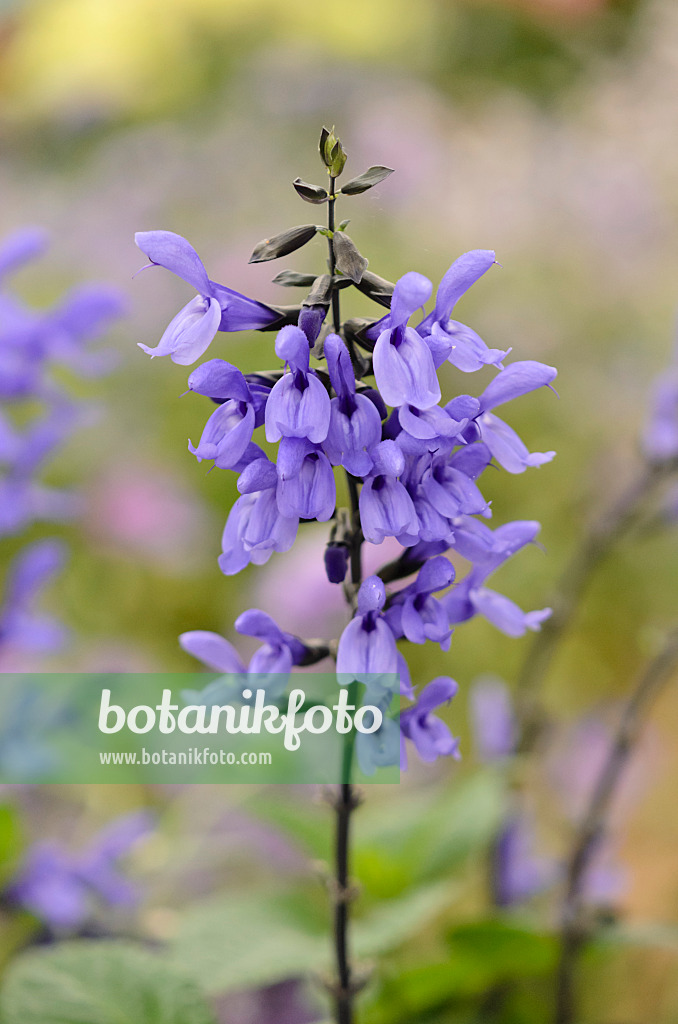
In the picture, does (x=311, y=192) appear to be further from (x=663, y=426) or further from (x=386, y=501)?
(x=663, y=426)

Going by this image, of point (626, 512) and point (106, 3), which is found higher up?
point (106, 3)

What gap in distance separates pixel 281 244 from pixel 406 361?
0.09 metres

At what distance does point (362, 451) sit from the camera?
42cm

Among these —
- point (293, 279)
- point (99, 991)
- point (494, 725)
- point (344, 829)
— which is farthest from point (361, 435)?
point (494, 725)

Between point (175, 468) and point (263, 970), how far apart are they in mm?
1168

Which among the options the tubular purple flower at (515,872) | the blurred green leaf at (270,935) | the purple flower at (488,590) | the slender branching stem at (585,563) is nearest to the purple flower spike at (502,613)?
the purple flower at (488,590)

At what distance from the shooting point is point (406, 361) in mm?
410

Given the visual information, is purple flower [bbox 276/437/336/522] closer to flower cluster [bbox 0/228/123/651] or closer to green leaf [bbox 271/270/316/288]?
green leaf [bbox 271/270/316/288]

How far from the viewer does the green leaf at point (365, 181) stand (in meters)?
0.42

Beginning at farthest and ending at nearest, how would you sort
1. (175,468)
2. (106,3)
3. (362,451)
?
(106,3), (175,468), (362,451)

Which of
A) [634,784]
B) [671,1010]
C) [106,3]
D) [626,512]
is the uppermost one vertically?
[106,3]

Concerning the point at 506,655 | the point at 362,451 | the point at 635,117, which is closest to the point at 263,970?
the point at 362,451

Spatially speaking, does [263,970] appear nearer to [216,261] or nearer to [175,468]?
[175,468]

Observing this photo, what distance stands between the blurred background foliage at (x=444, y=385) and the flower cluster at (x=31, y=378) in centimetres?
27
